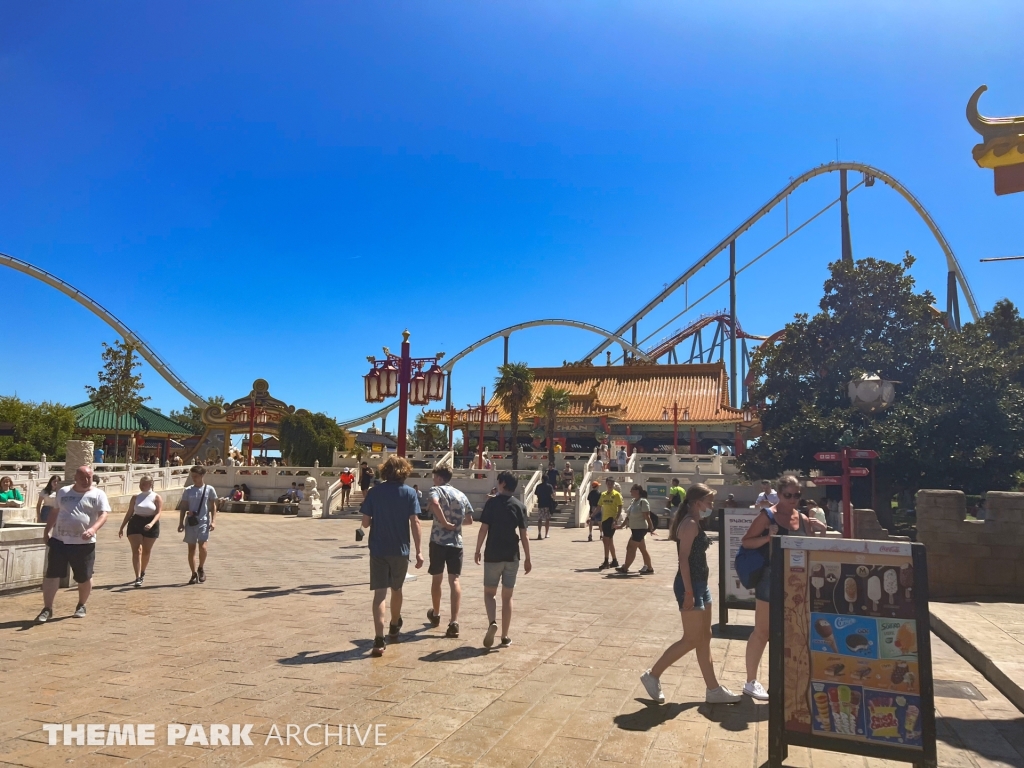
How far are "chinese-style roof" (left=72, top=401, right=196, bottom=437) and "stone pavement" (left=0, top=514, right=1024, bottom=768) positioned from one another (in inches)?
1724

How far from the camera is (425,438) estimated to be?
196 ft

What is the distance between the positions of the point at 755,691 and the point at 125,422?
168 ft

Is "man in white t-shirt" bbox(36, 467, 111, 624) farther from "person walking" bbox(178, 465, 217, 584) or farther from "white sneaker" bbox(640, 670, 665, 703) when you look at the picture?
"white sneaker" bbox(640, 670, 665, 703)

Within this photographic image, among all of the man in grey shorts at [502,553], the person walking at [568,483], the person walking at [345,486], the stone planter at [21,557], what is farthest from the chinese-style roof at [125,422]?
the man in grey shorts at [502,553]

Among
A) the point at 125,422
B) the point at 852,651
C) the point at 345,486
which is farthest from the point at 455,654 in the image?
the point at 125,422

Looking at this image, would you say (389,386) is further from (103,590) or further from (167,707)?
(167,707)

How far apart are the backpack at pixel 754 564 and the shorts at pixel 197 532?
743 cm

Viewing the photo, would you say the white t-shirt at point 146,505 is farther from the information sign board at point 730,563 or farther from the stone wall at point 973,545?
the stone wall at point 973,545

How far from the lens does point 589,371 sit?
5075 centimetres

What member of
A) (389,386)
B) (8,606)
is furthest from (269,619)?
(389,386)

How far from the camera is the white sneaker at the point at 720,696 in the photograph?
4.88 metres

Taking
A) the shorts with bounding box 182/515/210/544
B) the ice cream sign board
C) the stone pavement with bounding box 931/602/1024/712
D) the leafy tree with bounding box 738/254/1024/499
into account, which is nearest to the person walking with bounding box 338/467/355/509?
the leafy tree with bounding box 738/254/1024/499

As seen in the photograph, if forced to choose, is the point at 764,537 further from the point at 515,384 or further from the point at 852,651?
the point at 515,384

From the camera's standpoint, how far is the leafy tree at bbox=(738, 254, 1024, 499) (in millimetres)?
18828
